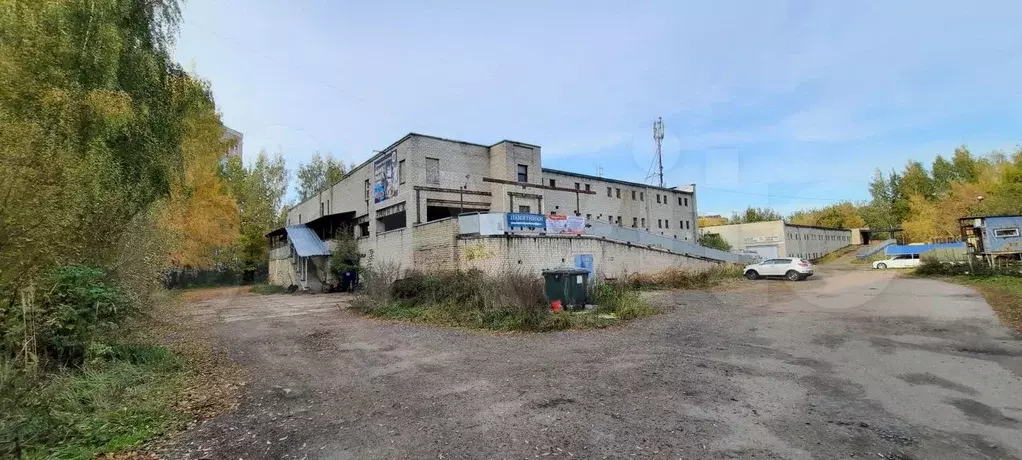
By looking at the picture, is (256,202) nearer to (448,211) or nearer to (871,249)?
(448,211)

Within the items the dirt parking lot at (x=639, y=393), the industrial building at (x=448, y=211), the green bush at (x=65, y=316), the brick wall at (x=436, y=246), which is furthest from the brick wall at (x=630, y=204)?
the green bush at (x=65, y=316)

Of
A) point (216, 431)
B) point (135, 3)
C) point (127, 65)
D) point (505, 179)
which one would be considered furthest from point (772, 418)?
point (505, 179)

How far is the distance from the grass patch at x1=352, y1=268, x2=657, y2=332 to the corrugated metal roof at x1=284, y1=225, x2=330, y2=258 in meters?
13.8

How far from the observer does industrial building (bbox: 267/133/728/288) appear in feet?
66.1

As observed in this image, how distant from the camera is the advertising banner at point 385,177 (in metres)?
26.3

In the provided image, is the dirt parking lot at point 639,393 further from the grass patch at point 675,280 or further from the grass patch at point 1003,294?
the grass patch at point 675,280

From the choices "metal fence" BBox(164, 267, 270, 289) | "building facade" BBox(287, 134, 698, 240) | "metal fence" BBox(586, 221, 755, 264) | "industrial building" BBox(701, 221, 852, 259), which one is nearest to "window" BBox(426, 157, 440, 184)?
"building facade" BBox(287, 134, 698, 240)

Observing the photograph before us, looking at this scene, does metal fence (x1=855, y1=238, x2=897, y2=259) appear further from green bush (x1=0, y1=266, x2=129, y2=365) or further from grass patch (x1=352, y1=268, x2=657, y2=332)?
green bush (x1=0, y1=266, x2=129, y2=365)

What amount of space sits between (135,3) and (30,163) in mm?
6607

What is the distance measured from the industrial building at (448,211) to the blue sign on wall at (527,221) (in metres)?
0.14

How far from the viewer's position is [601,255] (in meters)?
21.6

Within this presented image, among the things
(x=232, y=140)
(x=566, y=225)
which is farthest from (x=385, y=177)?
(x=566, y=225)

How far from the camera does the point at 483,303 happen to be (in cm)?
1255

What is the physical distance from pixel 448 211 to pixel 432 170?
9.07ft
